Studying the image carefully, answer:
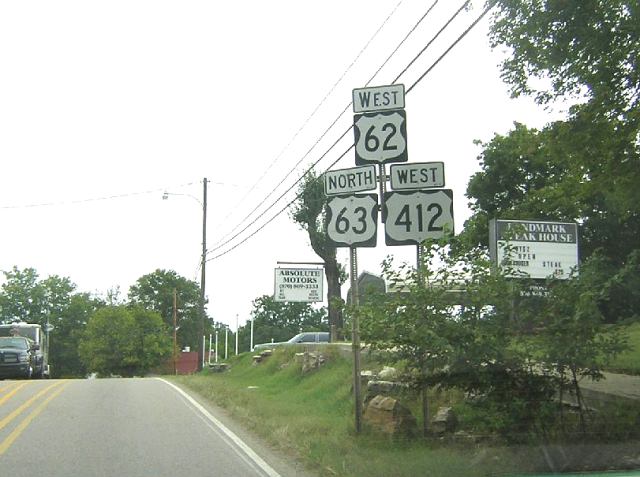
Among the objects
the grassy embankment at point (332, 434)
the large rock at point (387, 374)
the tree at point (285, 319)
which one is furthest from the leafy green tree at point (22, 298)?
the large rock at point (387, 374)

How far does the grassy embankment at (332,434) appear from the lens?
8.18 m

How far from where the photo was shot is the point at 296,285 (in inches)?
1249

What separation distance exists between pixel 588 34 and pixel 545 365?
4393 mm

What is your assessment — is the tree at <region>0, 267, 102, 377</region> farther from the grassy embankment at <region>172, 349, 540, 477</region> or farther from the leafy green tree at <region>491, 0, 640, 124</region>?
the leafy green tree at <region>491, 0, 640, 124</region>

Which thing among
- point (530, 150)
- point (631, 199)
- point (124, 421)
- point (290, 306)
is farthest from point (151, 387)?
point (290, 306)

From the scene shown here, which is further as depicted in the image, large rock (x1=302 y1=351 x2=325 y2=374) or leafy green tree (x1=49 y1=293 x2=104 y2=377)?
leafy green tree (x1=49 y1=293 x2=104 y2=377)

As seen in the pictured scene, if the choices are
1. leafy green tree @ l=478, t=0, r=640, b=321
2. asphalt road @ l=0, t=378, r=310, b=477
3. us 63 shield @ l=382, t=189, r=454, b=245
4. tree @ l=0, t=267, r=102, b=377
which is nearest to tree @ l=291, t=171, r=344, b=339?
asphalt road @ l=0, t=378, r=310, b=477

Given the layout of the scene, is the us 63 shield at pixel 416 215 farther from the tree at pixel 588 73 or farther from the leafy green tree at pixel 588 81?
the tree at pixel 588 73

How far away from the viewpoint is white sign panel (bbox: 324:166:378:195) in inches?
433

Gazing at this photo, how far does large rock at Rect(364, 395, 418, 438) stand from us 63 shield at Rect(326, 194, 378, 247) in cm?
232

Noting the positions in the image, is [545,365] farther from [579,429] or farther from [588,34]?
[588,34]

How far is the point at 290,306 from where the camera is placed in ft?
349

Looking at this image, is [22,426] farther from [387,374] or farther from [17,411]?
[387,374]

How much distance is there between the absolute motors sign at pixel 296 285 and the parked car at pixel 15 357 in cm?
1038
